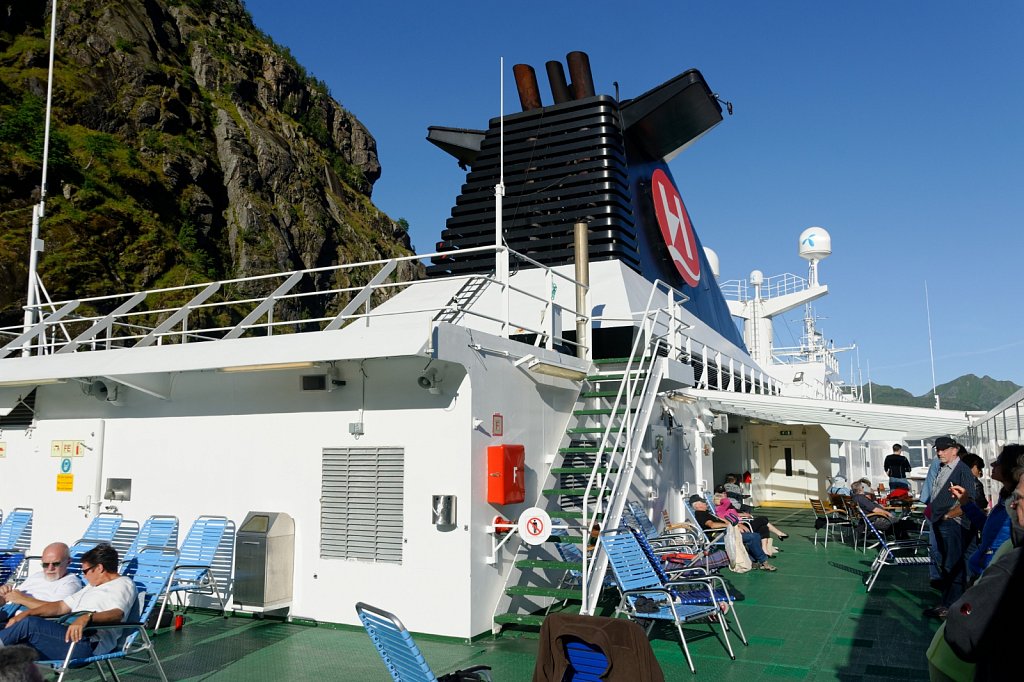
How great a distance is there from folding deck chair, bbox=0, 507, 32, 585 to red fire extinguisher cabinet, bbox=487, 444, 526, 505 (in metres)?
4.33

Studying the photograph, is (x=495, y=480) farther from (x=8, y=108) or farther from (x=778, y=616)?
(x=8, y=108)

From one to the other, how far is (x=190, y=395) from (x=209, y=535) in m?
1.44

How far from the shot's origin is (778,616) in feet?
22.6

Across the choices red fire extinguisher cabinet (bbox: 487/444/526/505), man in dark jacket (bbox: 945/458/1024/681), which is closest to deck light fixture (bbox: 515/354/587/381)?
red fire extinguisher cabinet (bbox: 487/444/526/505)

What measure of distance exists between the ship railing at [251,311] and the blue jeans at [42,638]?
2.84 m

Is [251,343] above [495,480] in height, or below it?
above

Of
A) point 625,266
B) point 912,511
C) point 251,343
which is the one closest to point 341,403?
point 251,343

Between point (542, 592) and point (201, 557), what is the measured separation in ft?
9.64

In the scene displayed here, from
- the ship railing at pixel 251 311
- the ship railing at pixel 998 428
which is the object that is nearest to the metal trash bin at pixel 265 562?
the ship railing at pixel 251 311

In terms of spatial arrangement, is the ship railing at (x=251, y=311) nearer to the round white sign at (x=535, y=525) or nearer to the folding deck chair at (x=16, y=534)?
the round white sign at (x=535, y=525)

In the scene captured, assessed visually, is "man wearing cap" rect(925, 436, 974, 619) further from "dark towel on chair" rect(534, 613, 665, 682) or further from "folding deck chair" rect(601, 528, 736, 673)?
"dark towel on chair" rect(534, 613, 665, 682)

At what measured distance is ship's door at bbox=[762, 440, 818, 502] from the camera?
18.5 meters

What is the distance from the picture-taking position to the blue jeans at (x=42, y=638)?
4.31 metres

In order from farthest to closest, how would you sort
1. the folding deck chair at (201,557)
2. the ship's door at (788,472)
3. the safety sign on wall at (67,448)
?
the ship's door at (788,472) → the safety sign on wall at (67,448) → the folding deck chair at (201,557)
